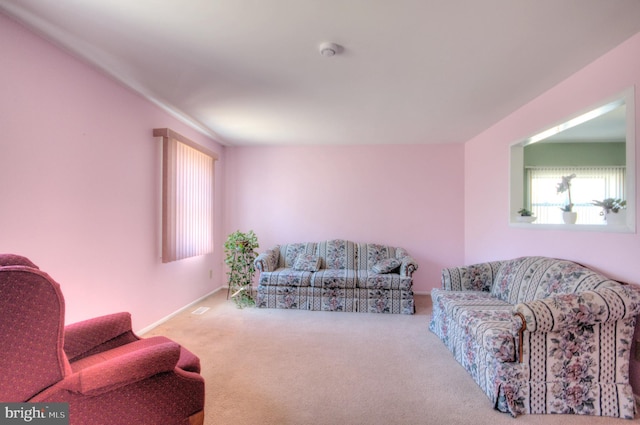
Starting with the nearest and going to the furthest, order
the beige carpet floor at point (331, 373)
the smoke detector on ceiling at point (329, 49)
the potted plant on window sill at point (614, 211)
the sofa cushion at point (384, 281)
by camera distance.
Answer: the beige carpet floor at point (331, 373)
the smoke detector on ceiling at point (329, 49)
the potted plant on window sill at point (614, 211)
the sofa cushion at point (384, 281)

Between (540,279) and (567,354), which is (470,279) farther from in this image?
(567,354)

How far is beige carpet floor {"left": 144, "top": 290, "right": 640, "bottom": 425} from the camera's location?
1832 mm

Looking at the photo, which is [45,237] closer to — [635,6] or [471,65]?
[471,65]

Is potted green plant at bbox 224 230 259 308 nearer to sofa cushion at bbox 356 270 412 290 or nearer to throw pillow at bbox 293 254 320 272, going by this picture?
throw pillow at bbox 293 254 320 272

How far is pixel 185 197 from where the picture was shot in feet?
12.3

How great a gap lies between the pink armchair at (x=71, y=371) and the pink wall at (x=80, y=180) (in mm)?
877

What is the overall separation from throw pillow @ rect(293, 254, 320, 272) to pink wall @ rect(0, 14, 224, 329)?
1733mm

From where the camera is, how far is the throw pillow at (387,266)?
401 cm

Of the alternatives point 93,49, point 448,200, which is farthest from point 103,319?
point 448,200

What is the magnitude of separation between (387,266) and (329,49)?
2.87m

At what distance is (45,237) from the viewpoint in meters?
2.06

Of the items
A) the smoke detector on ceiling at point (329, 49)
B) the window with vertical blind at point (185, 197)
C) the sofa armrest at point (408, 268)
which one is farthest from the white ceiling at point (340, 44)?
the sofa armrest at point (408, 268)

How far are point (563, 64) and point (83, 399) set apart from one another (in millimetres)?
3613

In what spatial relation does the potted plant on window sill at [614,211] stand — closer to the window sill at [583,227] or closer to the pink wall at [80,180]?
the window sill at [583,227]
